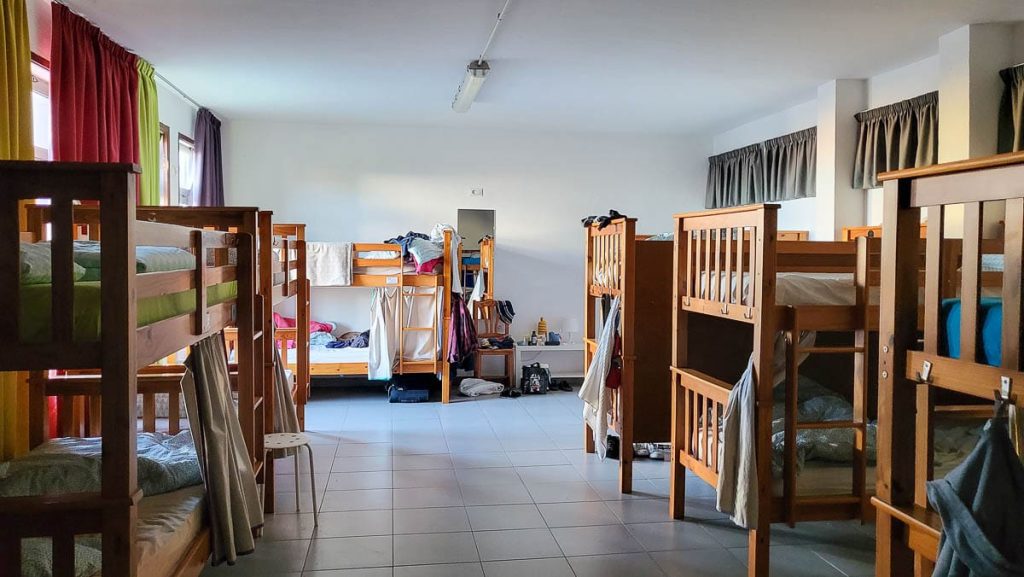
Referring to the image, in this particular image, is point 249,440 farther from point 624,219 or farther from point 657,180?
point 657,180

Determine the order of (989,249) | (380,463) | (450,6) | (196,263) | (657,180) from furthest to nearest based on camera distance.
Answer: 1. (657,180)
2. (380,463)
3. (450,6)
4. (989,249)
5. (196,263)

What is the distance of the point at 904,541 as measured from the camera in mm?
1877

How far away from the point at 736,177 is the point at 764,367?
5073 millimetres

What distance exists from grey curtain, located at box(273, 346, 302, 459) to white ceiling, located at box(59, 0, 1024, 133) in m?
2.03

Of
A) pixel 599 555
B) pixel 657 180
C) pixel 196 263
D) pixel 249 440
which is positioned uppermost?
pixel 657 180

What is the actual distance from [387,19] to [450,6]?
0.45 m

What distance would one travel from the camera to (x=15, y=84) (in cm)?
343

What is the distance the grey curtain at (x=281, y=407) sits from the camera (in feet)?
13.3

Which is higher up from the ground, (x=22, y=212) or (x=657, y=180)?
(x=657, y=180)

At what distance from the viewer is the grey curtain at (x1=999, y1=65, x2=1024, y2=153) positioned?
4.28 m

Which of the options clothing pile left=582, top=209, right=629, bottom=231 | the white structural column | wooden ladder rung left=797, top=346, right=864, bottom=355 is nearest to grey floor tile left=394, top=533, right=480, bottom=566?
wooden ladder rung left=797, top=346, right=864, bottom=355

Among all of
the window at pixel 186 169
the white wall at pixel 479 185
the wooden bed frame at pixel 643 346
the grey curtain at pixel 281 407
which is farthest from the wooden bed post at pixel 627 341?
the window at pixel 186 169

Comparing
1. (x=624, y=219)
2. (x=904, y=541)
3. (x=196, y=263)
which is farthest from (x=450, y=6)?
(x=904, y=541)

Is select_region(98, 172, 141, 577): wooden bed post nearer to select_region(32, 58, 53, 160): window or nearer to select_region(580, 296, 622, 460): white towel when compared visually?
select_region(580, 296, 622, 460): white towel
